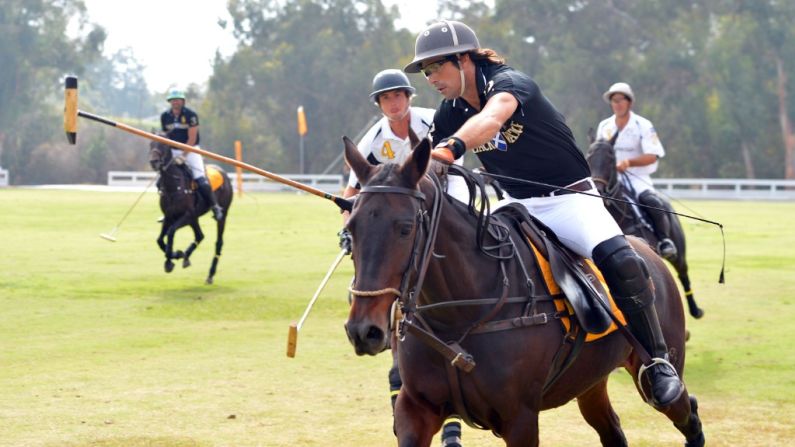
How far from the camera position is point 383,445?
7367 mm

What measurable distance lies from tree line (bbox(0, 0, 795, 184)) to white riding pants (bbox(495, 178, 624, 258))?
54.0 m

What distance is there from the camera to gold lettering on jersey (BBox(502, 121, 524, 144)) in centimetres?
556

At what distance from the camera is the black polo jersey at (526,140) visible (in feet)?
18.1

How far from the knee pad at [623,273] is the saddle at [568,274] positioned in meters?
0.06

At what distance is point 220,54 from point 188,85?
1240cm

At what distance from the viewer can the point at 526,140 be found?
5641mm

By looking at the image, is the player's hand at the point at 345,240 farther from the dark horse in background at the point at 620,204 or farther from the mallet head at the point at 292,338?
the dark horse in background at the point at 620,204

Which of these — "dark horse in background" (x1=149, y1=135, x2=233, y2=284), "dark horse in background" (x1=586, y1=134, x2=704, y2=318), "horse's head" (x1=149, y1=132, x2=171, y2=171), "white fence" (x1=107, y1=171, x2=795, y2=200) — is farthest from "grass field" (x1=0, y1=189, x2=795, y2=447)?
"white fence" (x1=107, y1=171, x2=795, y2=200)

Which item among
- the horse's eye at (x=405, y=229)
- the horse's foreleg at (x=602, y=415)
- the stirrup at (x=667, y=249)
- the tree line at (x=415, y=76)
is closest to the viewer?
the horse's eye at (x=405, y=229)

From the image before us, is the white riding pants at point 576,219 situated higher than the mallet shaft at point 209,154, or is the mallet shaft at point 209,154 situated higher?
the mallet shaft at point 209,154

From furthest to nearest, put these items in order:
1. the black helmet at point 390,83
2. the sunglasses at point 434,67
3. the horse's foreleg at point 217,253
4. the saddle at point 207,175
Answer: the saddle at point 207,175 → the horse's foreleg at point 217,253 → the black helmet at point 390,83 → the sunglasses at point 434,67

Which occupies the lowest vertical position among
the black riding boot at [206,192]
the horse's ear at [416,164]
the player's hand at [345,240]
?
the black riding boot at [206,192]

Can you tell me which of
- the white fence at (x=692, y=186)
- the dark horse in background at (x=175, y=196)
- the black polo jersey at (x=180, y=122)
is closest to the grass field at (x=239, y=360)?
the dark horse in background at (x=175, y=196)

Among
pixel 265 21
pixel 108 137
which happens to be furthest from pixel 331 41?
pixel 108 137
